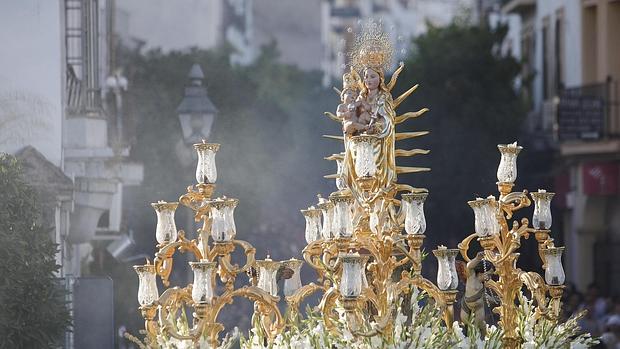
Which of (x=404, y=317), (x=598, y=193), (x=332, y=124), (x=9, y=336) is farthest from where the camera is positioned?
(x=332, y=124)

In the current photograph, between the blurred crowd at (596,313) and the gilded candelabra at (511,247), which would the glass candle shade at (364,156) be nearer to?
the gilded candelabra at (511,247)

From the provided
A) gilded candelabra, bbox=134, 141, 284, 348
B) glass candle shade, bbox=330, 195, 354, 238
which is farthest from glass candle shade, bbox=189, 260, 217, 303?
glass candle shade, bbox=330, 195, 354, 238

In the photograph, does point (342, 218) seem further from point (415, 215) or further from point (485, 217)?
point (485, 217)

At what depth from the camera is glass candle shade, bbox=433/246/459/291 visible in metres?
13.6

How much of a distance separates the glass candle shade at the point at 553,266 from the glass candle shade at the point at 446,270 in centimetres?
98

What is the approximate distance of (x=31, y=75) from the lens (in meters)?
19.8

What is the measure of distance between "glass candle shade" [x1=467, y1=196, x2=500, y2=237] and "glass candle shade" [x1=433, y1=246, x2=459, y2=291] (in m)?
0.39

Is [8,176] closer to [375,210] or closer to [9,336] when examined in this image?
[9,336]

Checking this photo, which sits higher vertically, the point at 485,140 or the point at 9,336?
the point at 485,140

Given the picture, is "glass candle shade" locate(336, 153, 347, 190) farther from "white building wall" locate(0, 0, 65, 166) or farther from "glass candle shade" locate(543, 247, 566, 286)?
"white building wall" locate(0, 0, 65, 166)

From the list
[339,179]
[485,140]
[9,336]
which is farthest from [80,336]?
[485,140]

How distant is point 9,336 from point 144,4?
2605 centimetres

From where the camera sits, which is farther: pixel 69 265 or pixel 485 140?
pixel 485 140

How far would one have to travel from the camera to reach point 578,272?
1361 inches
